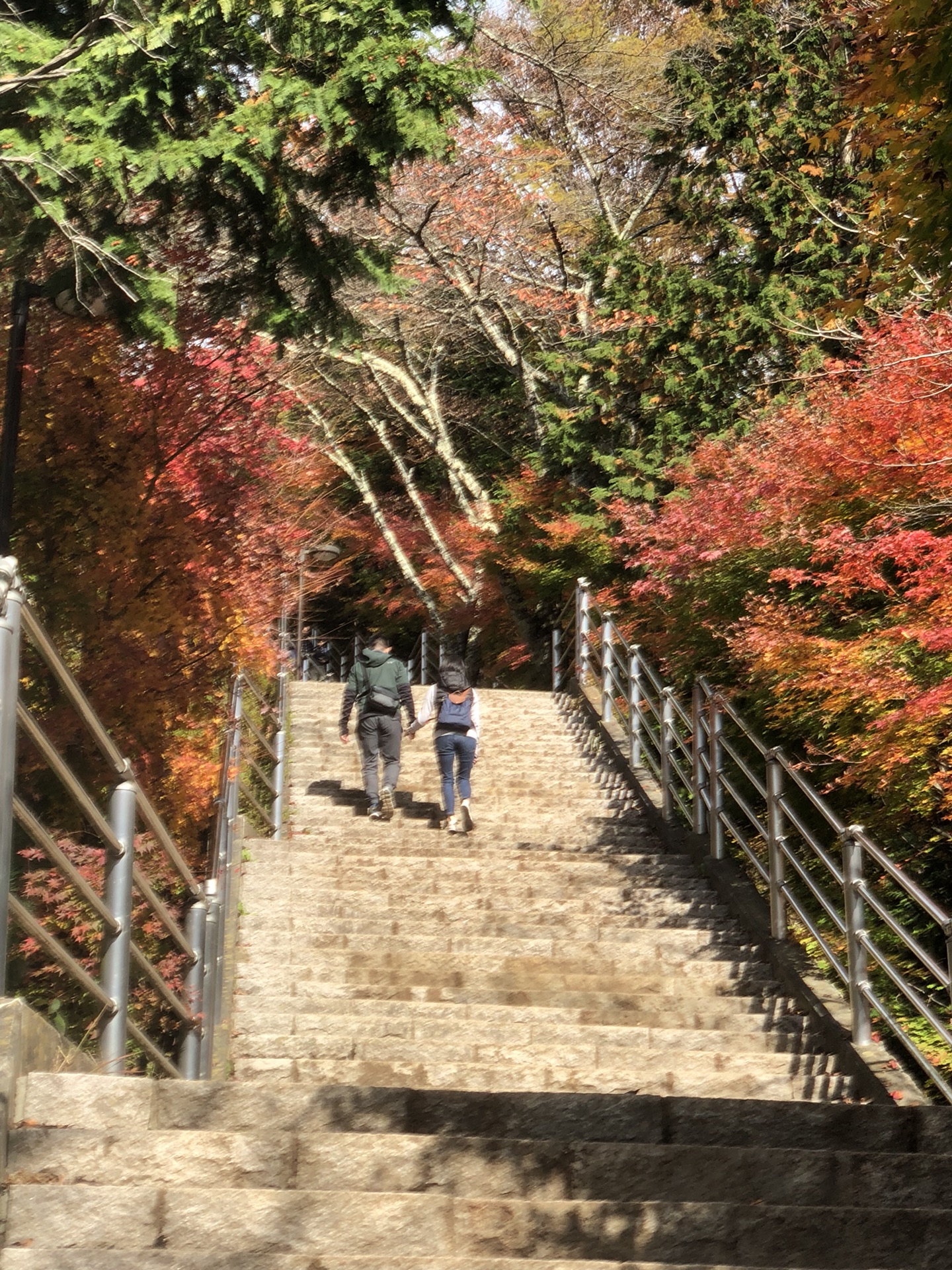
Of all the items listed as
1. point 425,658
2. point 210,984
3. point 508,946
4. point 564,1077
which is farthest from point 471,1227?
point 425,658

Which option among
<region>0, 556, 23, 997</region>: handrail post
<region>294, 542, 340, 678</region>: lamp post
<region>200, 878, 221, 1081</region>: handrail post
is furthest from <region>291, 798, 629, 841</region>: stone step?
<region>294, 542, 340, 678</region>: lamp post

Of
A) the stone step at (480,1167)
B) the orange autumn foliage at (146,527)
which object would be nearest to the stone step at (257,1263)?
the stone step at (480,1167)

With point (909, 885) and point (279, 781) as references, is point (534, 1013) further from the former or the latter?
point (279, 781)

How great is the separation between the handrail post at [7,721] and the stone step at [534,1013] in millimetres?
3978

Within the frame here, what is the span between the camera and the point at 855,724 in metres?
9.09

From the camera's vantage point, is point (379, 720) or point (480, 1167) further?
point (379, 720)

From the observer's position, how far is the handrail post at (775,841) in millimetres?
8375

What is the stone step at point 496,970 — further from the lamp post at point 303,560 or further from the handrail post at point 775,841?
the lamp post at point 303,560

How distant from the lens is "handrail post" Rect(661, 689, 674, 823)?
37.0 feet

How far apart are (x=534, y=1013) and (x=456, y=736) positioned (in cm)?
413

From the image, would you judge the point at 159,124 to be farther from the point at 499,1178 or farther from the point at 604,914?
the point at 499,1178

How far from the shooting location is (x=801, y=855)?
11875mm

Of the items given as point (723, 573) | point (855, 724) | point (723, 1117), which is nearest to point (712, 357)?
point (723, 573)

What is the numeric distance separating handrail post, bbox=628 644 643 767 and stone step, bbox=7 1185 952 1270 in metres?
8.69
